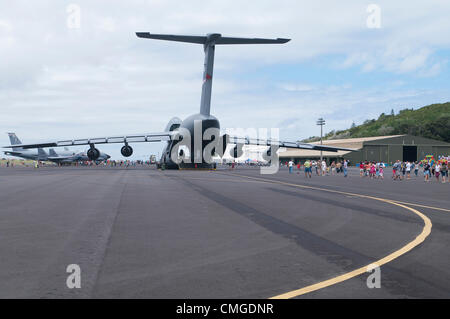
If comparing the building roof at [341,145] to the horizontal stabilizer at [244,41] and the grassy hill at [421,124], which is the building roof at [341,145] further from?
the horizontal stabilizer at [244,41]

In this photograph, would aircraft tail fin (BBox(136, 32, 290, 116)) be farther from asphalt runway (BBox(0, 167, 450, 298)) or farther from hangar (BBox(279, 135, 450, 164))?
hangar (BBox(279, 135, 450, 164))

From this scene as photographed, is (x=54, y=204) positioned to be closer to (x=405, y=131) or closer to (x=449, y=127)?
(x=449, y=127)

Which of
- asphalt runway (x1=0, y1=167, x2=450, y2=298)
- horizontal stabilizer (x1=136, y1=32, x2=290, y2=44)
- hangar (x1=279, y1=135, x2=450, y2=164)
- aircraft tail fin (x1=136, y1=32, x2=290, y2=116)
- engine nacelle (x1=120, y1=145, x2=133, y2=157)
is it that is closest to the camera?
asphalt runway (x1=0, y1=167, x2=450, y2=298)

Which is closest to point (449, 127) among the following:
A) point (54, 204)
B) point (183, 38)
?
point (183, 38)

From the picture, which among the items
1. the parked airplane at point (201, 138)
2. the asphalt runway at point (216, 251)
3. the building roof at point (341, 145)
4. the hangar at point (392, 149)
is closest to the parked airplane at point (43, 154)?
the parked airplane at point (201, 138)

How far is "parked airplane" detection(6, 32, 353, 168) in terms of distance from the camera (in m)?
43.2

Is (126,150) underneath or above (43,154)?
above

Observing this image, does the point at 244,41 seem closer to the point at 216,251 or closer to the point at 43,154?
the point at 216,251

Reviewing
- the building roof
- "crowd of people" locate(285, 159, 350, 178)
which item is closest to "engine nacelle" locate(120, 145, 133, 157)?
"crowd of people" locate(285, 159, 350, 178)

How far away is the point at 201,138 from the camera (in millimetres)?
44375

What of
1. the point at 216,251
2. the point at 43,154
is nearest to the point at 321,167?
the point at 216,251

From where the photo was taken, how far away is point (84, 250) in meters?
7.91

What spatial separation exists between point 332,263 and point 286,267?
0.82 metres
